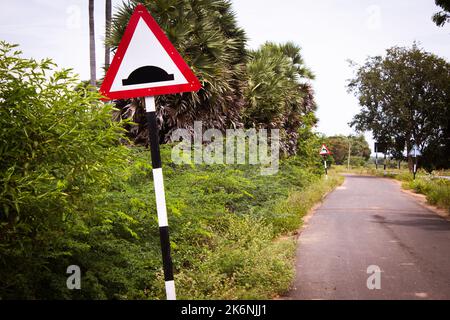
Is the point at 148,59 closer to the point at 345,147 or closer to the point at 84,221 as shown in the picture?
the point at 84,221

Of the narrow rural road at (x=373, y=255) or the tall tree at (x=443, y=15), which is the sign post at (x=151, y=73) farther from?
the tall tree at (x=443, y=15)

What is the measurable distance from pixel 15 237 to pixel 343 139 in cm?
9225

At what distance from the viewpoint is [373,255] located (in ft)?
25.5

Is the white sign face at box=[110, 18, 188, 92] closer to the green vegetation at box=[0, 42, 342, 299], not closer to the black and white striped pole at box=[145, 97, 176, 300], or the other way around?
the black and white striped pole at box=[145, 97, 176, 300]

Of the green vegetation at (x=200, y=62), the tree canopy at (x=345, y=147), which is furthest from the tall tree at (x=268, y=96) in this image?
the tree canopy at (x=345, y=147)

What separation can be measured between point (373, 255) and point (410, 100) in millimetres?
38551

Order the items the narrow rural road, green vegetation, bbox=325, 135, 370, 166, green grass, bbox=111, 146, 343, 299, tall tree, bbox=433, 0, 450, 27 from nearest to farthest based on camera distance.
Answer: green grass, bbox=111, 146, 343, 299 < the narrow rural road < tall tree, bbox=433, 0, 450, 27 < green vegetation, bbox=325, 135, 370, 166

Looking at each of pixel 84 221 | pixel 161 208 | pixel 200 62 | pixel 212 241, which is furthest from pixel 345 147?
pixel 161 208

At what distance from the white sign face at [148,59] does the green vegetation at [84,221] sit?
1.85 ft

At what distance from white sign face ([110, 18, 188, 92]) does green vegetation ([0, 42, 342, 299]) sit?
22.2 inches

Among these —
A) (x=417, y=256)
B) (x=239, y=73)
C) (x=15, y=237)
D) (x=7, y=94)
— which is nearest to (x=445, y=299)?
(x=417, y=256)

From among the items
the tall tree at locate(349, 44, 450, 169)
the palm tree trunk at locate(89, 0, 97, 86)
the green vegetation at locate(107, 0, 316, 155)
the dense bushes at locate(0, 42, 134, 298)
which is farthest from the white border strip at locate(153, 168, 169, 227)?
the tall tree at locate(349, 44, 450, 169)

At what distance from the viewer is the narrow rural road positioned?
5688 mm

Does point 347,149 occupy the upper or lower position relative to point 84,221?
upper
